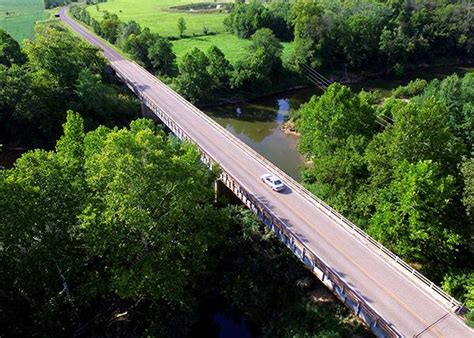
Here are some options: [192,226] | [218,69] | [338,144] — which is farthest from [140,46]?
[192,226]

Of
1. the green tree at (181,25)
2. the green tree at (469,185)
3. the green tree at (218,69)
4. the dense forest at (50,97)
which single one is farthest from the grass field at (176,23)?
the green tree at (469,185)

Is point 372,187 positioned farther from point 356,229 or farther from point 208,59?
point 208,59

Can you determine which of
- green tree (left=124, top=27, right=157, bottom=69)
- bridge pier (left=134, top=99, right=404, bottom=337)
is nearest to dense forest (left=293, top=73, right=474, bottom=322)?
bridge pier (left=134, top=99, right=404, bottom=337)

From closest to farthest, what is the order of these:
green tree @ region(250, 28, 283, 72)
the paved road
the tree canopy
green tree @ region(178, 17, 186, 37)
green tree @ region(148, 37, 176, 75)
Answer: the paved road < the tree canopy < green tree @ region(250, 28, 283, 72) < green tree @ region(148, 37, 176, 75) < green tree @ region(178, 17, 186, 37)

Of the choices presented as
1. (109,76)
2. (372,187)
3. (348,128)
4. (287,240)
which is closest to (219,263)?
(287,240)

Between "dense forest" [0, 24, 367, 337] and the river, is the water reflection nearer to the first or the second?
the river

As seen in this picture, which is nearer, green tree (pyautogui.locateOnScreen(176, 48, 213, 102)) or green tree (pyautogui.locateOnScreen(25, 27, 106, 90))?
green tree (pyautogui.locateOnScreen(25, 27, 106, 90))

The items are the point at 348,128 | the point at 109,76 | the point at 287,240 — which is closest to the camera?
the point at 287,240

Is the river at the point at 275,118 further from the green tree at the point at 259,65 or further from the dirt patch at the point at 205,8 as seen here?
the dirt patch at the point at 205,8
